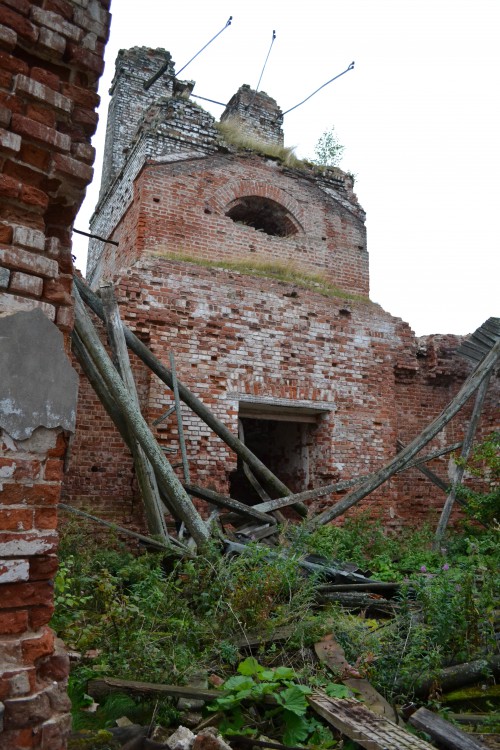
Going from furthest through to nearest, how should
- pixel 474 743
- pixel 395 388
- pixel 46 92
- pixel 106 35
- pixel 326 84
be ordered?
1. pixel 326 84
2. pixel 395 388
3. pixel 474 743
4. pixel 106 35
5. pixel 46 92

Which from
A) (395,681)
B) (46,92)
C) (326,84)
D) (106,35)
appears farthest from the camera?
(326,84)

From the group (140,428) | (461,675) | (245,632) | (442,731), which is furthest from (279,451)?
(442,731)

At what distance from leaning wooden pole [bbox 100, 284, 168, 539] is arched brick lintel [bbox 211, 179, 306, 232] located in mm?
4135

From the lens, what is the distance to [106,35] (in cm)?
278

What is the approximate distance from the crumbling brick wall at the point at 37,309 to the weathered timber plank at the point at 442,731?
2.14m

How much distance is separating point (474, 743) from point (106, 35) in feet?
13.7

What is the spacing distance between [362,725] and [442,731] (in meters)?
0.53

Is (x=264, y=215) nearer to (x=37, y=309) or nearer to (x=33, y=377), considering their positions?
(x=37, y=309)

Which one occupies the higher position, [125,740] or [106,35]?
[106,35]

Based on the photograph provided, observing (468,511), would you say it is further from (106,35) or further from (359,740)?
(106,35)

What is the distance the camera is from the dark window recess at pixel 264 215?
1078 cm

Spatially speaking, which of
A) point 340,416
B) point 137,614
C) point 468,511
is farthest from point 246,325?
point 137,614

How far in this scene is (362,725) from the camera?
307 centimetres

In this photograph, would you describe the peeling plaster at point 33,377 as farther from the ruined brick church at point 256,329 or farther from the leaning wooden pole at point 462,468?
the leaning wooden pole at point 462,468
